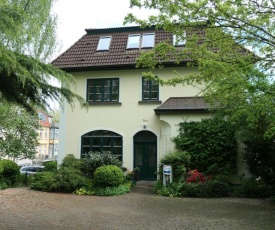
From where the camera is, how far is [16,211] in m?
8.45

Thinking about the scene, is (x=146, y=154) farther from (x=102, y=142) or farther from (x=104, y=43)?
(x=104, y=43)

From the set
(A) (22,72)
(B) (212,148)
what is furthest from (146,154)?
(A) (22,72)

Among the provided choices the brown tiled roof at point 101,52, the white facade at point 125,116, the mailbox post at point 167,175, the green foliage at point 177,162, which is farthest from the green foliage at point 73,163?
the brown tiled roof at point 101,52

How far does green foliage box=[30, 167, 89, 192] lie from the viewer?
1221 centimetres

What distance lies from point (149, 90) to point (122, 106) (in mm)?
1752

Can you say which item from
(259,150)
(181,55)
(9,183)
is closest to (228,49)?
(181,55)

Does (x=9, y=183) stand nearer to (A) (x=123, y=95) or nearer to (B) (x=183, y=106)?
(A) (x=123, y=95)

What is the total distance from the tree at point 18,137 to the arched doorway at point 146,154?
974 cm

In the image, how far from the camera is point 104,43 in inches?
695

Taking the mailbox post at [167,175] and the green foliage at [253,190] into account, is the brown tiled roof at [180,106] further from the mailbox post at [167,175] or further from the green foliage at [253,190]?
the green foliage at [253,190]

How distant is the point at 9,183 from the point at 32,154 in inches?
417

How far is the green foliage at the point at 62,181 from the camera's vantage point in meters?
12.2

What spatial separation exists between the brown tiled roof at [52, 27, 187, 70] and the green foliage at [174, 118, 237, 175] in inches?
209

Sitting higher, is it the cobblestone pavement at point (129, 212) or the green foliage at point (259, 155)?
the green foliage at point (259, 155)
